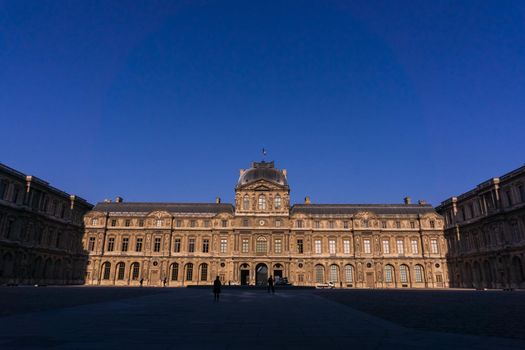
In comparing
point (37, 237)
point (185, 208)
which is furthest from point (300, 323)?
point (185, 208)

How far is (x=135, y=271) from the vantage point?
62.2m

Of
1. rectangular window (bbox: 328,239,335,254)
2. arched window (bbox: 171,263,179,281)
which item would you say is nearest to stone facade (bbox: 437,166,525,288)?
rectangular window (bbox: 328,239,335,254)

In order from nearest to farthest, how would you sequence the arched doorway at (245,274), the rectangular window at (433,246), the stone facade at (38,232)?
the stone facade at (38,232) < the arched doorway at (245,274) < the rectangular window at (433,246)

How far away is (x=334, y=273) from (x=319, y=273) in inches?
102

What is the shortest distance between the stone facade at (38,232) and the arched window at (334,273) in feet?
141

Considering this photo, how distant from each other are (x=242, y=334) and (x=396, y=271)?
58994 millimetres

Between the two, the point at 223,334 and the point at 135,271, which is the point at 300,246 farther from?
the point at 223,334

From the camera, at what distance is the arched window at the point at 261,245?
200ft

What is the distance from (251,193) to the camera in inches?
2496

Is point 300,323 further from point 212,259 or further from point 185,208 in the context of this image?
point 185,208

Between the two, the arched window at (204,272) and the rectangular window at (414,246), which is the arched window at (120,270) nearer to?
the arched window at (204,272)

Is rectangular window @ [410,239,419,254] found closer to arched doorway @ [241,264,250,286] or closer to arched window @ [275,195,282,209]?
arched window @ [275,195,282,209]

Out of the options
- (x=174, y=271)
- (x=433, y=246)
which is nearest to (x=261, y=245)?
(x=174, y=271)

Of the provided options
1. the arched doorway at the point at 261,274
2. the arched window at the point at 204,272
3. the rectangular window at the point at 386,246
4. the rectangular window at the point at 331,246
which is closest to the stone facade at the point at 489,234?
the rectangular window at the point at 386,246
